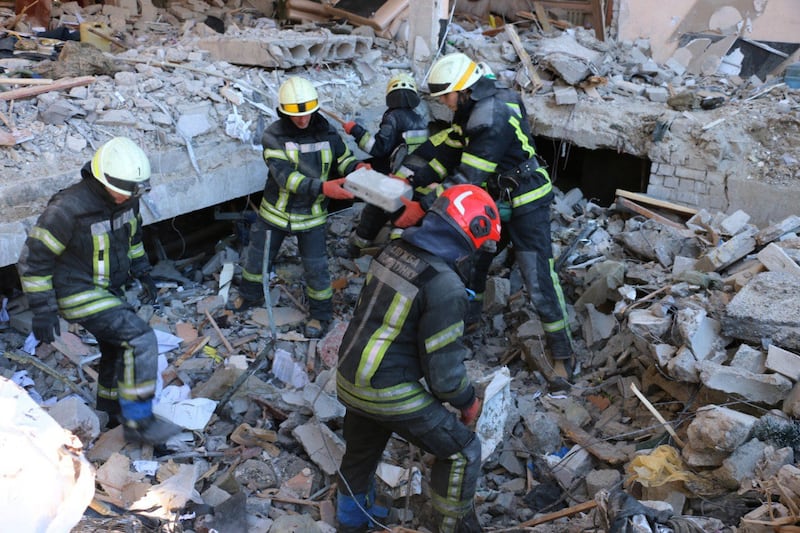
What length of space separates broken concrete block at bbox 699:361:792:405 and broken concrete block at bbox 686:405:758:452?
0.89ft

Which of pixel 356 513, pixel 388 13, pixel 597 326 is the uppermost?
pixel 388 13

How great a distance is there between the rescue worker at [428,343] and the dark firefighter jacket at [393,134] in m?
3.12

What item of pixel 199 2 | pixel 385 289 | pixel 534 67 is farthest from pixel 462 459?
pixel 199 2

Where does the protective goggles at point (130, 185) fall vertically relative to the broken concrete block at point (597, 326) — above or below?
above

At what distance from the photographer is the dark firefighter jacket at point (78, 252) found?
4375 mm

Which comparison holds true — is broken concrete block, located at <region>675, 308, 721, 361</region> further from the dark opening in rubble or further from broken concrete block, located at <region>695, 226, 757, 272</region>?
the dark opening in rubble

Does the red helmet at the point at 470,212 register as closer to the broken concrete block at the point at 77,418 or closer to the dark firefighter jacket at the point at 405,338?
the dark firefighter jacket at the point at 405,338

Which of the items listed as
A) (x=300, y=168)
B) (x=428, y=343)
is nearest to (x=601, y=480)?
(x=428, y=343)

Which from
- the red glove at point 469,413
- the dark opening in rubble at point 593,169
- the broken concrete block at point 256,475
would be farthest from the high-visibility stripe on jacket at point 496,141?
the dark opening in rubble at point 593,169

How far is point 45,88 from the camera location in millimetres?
6492

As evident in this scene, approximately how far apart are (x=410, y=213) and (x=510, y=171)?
1198 millimetres

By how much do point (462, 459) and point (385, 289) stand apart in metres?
1.00

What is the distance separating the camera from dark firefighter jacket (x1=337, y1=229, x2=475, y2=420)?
341 cm

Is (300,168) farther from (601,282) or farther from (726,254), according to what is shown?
(726,254)
